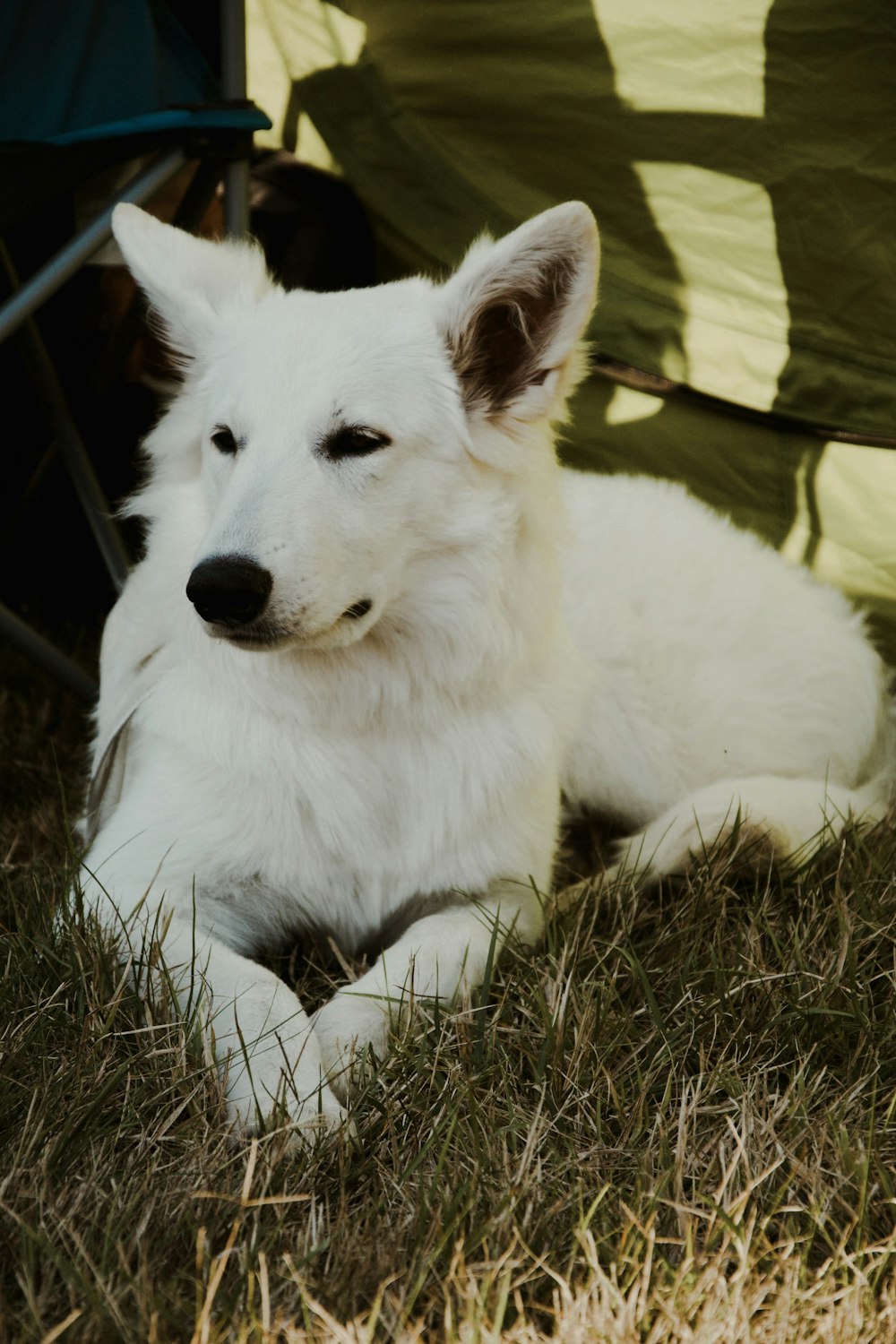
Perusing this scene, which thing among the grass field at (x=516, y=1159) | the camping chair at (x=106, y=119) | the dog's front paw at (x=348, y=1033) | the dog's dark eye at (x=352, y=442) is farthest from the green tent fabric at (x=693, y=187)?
the dog's front paw at (x=348, y=1033)

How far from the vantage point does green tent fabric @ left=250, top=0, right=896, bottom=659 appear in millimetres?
2674

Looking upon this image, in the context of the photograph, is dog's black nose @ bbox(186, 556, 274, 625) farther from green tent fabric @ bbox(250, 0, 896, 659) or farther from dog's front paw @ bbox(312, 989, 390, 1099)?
green tent fabric @ bbox(250, 0, 896, 659)

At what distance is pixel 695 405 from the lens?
311 cm

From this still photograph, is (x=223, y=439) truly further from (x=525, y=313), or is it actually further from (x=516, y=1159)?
(x=516, y=1159)

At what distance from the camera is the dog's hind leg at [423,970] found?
1623 millimetres

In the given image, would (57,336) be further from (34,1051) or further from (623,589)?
(34,1051)

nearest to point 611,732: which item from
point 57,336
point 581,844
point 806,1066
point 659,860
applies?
point 581,844

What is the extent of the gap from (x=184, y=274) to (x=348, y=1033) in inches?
48.4

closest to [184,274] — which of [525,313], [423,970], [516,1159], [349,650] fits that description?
[525,313]

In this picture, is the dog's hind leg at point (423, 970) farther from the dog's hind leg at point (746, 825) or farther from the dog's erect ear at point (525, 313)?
the dog's erect ear at point (525, 313)

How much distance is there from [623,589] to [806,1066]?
4.04 ft

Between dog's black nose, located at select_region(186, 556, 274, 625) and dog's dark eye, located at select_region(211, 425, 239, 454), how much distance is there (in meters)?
0.31

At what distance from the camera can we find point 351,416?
69.6 inches

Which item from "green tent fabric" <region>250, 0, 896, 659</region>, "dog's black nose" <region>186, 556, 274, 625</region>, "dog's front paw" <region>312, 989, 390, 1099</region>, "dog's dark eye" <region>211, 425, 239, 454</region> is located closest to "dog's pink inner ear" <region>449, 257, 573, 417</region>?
"dog's dark eye" <region>211, 425, 239, 454</region>
